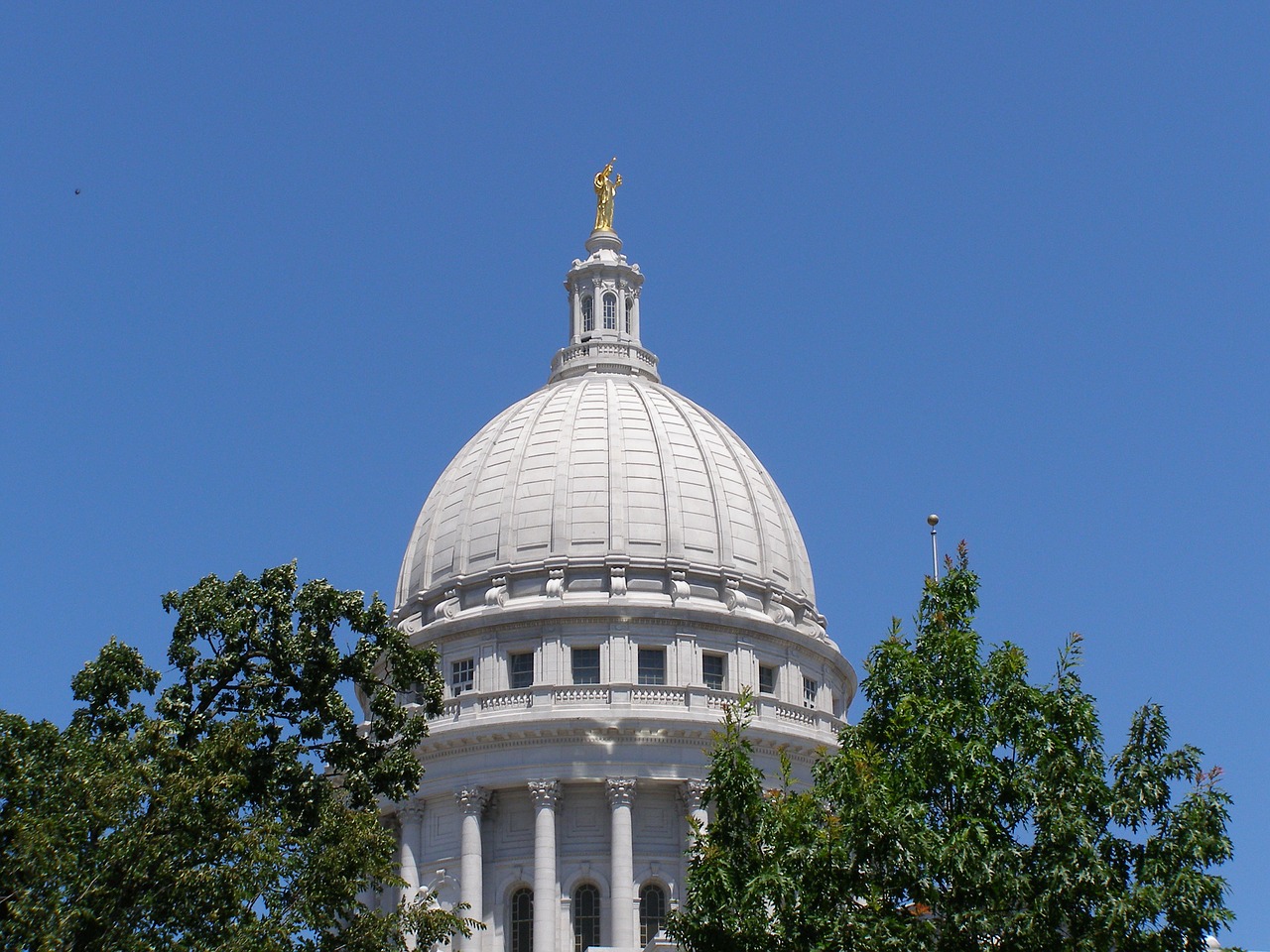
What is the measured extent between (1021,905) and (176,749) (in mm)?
16681

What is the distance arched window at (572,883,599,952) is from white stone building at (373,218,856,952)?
0.07 metres

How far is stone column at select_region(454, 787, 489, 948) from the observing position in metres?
68.1

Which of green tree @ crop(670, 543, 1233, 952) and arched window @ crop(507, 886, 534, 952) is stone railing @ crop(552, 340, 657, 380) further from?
green tree @ crop(670, 543, 1233, 952)

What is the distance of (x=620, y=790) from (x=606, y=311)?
81.1ft

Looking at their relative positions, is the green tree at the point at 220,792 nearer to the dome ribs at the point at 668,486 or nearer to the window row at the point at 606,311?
the dome ribs at the point at 668,486

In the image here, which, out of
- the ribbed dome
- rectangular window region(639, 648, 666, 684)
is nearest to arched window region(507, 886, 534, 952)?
rectangular window region(639, 648, 666, 684)

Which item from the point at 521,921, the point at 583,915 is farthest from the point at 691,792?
the point at 521,921

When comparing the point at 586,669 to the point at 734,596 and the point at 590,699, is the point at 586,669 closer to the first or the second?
the point at 590,699

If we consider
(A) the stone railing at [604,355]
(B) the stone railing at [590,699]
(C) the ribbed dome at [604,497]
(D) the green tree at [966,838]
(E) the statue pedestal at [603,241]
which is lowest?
(D) the green tree at [966,838]

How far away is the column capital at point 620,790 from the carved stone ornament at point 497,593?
347 inches

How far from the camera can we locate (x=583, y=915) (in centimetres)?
6862

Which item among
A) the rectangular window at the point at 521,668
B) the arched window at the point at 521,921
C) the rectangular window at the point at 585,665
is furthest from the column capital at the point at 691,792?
the rectangular window at the point at 521,668

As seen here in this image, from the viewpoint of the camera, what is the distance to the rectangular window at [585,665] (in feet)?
238

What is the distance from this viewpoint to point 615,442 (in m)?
78.6
